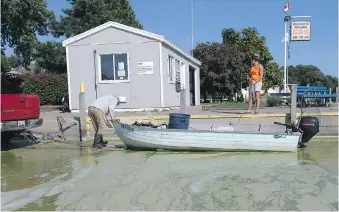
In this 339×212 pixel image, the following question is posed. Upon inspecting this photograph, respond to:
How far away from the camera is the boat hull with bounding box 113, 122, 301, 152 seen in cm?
956

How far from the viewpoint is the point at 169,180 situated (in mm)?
7055

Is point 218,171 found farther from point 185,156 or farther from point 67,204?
point 67,204

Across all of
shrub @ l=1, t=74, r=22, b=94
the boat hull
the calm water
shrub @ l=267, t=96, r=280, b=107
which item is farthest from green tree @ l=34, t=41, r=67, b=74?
the boat hull

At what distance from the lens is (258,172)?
7.63 meters

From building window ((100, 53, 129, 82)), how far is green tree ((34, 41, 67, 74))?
14990mm

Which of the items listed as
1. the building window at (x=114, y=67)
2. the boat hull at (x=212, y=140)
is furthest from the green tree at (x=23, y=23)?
the boat hull at (x=212, y=140)

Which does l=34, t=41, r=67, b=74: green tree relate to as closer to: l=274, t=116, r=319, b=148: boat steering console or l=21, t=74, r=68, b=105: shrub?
l=21, t=74, r=68, b=105: shrub

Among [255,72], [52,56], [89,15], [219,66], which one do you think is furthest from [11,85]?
[219,66]

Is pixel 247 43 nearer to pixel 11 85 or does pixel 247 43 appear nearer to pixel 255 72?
pixel 11 85

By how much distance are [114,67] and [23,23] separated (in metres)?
8.38

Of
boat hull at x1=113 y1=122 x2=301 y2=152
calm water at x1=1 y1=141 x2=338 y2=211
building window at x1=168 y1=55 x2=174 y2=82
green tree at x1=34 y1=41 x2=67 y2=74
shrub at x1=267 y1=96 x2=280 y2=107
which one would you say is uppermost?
green tree at x1=34 y1=41 x2=67 y2=74

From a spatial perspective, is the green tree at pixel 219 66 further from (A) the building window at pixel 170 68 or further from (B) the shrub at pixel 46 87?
(A) the building window at pixel 170 68

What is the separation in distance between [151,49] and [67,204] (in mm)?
11183

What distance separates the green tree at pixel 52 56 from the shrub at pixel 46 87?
9.23 m
